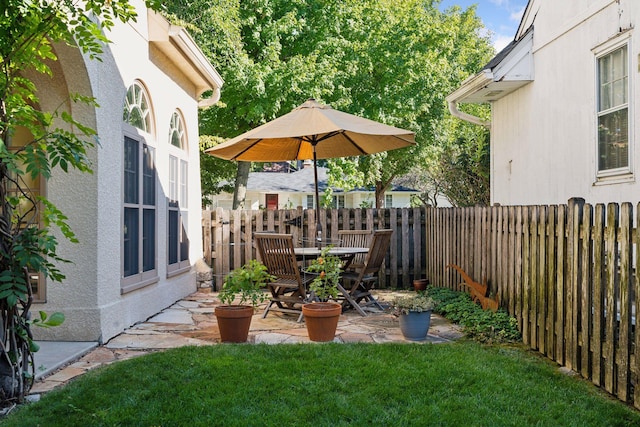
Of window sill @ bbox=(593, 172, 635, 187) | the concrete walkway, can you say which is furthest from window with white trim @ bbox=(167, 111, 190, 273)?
window sill @ bbox=(593, 172, 635, 187)

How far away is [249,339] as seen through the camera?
217 inches

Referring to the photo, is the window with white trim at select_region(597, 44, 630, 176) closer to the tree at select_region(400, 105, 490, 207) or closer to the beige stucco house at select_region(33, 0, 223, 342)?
the beige stucco house at select_region(33, 0, 223, 342)

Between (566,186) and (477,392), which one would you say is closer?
(477,392)

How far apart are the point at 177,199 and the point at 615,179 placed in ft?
19.2

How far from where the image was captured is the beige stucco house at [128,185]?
17.2ft

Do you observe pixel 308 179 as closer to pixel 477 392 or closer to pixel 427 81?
pixel 427 81

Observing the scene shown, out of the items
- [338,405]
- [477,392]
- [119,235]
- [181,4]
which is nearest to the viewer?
[338,405]

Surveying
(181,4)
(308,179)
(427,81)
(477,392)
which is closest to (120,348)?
(477,392)

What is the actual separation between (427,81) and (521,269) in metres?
14.6

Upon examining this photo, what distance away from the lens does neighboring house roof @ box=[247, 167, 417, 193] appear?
3056 centimetres

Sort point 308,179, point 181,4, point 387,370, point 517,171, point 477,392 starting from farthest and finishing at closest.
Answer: point 308,179 → point 181,4 → point 517,171 → point 387,370 → point 477,392

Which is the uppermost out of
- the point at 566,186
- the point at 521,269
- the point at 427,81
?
the point at 427,81

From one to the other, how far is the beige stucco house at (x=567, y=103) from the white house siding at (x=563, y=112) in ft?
0.04

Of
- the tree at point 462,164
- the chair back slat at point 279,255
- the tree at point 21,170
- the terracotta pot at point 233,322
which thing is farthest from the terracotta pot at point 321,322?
the tree at point 462,164
